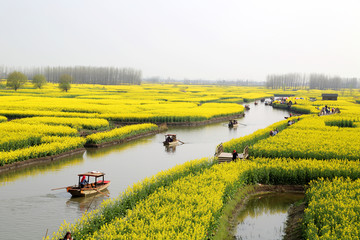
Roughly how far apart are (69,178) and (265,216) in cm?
1779

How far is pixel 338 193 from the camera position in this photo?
2384cm

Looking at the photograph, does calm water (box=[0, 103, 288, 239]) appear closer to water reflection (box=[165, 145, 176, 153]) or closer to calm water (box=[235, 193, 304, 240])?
water reflection (box=[165, 145, 176, 153])

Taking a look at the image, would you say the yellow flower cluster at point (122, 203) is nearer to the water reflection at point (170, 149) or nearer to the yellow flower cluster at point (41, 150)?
the yellow flower cluster at point (41, 150)

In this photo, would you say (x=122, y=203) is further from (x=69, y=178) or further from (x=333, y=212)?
(x=69, y=178)

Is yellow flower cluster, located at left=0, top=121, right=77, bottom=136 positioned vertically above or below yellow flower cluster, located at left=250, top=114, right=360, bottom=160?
below

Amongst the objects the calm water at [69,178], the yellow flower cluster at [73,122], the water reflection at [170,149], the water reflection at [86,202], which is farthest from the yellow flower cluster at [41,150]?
the yellow flower cluster at [73,122]

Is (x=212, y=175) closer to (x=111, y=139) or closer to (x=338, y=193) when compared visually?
(x=338, y=193)

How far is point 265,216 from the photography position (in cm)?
2552

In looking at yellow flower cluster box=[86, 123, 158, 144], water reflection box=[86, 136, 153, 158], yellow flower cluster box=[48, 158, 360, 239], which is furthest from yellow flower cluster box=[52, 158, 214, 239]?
yellow flower cluster box=[86, 123, 158, 144]

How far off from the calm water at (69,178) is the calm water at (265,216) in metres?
10.4

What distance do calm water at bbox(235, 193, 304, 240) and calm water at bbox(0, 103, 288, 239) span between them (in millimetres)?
10350

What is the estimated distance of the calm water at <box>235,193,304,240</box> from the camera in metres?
22.2

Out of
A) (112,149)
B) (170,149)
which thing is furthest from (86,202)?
(170,149)

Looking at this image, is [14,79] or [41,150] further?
[14,79]
